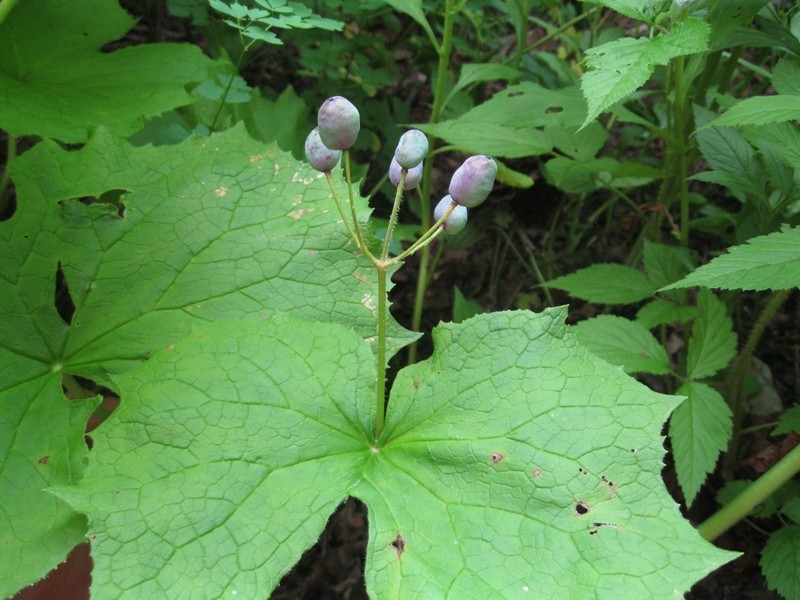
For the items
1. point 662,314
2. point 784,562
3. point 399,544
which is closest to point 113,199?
point 399,544

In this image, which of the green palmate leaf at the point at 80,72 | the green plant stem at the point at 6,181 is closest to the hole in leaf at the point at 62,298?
the green plant stem at the point at 6,181

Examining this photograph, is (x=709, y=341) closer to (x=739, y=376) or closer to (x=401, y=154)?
(x=739, y=376)

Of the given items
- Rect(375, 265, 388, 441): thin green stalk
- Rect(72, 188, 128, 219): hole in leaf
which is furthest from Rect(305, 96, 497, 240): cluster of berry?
Rect(72, 188, 128, 219): hole in leaf

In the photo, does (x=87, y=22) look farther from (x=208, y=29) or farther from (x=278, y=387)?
(x=278, y=387)

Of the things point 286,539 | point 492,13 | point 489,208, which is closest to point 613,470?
point 286,539

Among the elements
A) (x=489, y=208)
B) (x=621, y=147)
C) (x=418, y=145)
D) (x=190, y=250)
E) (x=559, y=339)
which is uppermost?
(x=418, y=145)

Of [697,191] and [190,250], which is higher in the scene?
[190,250]
